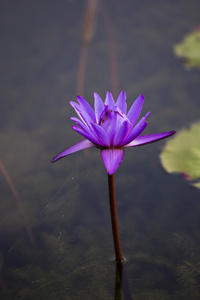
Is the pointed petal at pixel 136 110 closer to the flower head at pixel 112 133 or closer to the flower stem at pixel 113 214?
the flower head at pixel 112 133

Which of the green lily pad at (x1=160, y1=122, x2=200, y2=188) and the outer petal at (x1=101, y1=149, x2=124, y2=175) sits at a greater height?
the green lily pad at (x1=160, y1=122, x2=200, y2=188)

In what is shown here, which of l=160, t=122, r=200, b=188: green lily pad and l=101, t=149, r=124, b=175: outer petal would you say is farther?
l=160, t=122, r=200, b=188: green lily pad

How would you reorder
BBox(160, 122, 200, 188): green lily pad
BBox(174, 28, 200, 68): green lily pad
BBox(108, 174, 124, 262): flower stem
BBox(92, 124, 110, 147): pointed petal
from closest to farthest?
BBox(92, 124, 110, 147): pointed petal → BBox(108, 174, 124, 262): flower stem → BBox(160, 122, 200, 188): green lily pad → BBox(174, 28, 200, 68): green lily pad

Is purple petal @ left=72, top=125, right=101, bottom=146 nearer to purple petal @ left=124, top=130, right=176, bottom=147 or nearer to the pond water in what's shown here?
purple petal @ left=124, top=130, right=176, bottom=147

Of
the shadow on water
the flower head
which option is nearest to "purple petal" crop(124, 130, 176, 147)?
the flower head

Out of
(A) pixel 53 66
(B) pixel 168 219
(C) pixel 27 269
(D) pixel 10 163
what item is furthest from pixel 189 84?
(C) pixel 27 269

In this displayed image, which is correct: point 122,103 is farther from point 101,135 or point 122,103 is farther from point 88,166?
point 88,166
